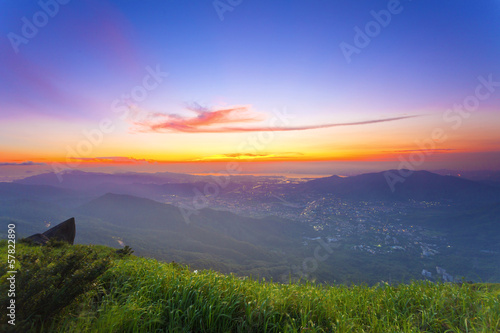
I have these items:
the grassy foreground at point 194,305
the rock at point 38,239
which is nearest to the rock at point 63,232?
the rock at point 38,239

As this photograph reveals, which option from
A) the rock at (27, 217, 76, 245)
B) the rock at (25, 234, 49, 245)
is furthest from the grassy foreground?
the rock at (27, 217, 76, 245)

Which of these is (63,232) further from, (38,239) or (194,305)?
(194,305)

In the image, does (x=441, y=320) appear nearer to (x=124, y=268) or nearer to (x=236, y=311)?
(x=236, y=311)

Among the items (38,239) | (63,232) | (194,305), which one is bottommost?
(63,232)

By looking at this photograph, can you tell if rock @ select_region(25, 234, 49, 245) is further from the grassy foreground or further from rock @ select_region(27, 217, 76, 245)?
the grassy foreground

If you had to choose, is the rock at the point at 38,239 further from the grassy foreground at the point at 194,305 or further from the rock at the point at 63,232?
the grassy foreground at the point at 194,305

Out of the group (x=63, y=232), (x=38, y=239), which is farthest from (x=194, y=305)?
(x=63, y=232)

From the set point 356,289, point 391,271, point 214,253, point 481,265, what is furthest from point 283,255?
point 356,289

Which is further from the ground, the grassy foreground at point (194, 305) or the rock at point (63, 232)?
the grassy foreground at point (194, 305)
